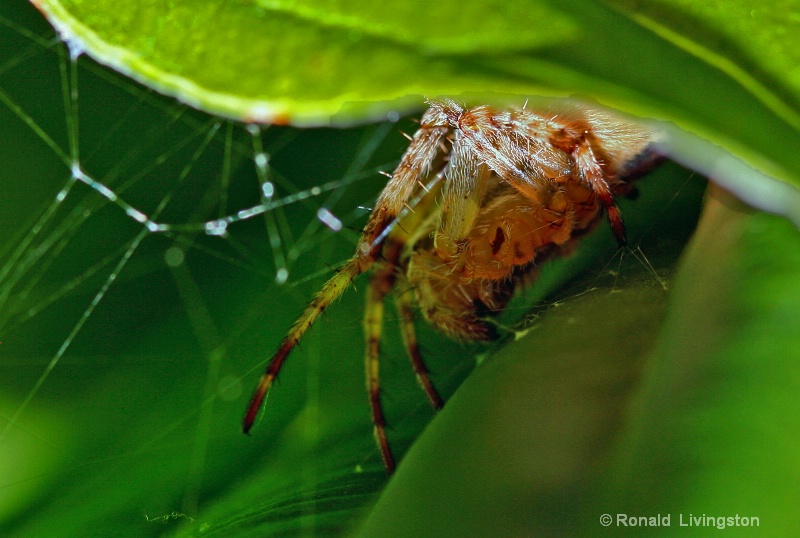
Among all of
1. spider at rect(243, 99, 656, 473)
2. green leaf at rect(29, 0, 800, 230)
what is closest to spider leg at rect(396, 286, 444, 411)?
spider at rect(243, 99, 656, 473)

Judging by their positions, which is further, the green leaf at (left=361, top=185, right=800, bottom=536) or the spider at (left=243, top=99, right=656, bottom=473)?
the spider at (left=243, top=99, right=656, bottom=473)

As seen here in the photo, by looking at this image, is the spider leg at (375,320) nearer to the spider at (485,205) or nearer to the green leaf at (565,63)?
the spider at (485,205)

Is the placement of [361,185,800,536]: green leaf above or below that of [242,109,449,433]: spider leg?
below

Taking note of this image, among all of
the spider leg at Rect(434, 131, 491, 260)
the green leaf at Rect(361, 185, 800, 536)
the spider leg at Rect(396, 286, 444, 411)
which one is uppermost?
the spider leg at Rect(434, 131, 491, 260)

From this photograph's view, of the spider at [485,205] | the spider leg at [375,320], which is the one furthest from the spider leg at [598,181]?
the spider leg at [375,320]

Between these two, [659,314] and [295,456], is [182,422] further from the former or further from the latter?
[659,314]

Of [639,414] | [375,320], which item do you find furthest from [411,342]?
[639,414]

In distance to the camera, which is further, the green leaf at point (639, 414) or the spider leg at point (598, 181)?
the spider leg at point (598, 181)

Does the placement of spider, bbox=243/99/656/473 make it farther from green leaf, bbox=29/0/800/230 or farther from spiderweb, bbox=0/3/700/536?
green leaf, bbox=29/0/800/230

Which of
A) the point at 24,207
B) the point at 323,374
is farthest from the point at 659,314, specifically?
the point at 24,207

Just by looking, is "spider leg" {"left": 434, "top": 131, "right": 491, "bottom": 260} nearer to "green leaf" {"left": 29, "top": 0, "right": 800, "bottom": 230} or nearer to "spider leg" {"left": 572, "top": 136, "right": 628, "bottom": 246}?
"spider leg" {"left": 572, "top": 136, "right": 628, "bottom": 246}
